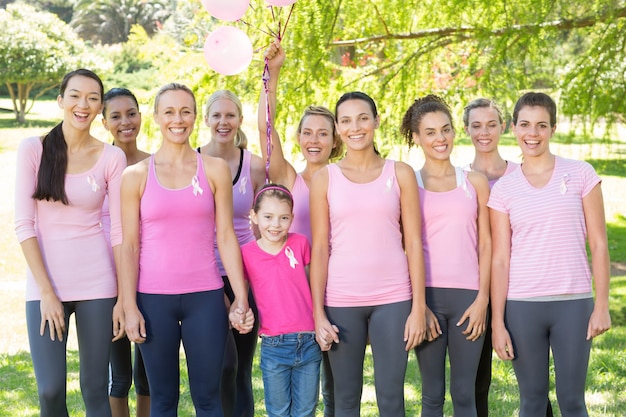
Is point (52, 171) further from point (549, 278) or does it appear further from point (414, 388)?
point (414, 388)

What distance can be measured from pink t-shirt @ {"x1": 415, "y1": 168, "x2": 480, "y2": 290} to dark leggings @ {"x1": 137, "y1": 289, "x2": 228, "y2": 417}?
960mm

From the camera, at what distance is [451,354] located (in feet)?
11.6

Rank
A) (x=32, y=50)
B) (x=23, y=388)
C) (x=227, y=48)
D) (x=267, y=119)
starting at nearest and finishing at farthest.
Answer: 1. (x=267, y=119)
2. (x=227, y=48)
3. (x=23, y=388)
4. (x=32, y=50)

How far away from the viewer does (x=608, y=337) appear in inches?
272

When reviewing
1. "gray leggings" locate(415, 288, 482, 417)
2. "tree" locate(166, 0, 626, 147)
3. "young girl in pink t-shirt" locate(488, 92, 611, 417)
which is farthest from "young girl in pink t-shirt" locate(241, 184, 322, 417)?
"tree" locate(166, 0, 626, 147)

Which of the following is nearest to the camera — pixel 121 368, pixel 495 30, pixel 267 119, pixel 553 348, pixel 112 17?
pixel 553 348

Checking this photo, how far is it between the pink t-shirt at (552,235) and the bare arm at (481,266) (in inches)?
4.5

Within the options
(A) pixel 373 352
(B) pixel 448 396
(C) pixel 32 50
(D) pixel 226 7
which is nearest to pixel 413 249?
(A) pixel 373 352

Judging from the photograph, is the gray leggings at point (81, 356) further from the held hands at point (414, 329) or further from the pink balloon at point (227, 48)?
the pink balloon at point (227, 48)

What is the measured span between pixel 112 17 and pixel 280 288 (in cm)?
3869

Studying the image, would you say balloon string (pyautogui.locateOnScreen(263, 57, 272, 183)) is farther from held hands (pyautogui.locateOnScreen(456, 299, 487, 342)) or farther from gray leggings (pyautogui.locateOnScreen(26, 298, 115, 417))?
held hands (pyautogui.locateOnScreen(456, 299, 487, 342))

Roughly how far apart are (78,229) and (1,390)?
105 inches

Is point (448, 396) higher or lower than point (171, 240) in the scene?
lower

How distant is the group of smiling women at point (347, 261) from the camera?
10.8ft
